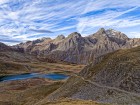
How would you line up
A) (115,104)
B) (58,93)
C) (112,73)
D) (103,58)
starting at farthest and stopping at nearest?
(103,58)
(58,93)
(112,73)
(115,104)

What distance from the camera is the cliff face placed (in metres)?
66.3

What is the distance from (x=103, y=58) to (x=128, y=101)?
26.9 meters

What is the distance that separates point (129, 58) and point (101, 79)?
9.00 metres

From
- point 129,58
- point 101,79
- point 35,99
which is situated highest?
point 129,58

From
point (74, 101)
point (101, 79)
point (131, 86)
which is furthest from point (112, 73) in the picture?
point (74, 101)

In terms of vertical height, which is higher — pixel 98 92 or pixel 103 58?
pixel 103 58

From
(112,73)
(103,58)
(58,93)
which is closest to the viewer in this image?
(112,73)

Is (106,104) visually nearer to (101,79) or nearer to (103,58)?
(101,79)

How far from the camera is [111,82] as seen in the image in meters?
73.6

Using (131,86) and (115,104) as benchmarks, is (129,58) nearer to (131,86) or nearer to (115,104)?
(131,86)

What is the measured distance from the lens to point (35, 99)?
306ft

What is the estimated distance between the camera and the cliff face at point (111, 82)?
66312 millimetres

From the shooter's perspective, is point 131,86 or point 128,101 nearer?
point 128,101

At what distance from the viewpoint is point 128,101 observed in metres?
63.1
